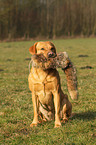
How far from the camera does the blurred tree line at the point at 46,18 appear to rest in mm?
43406

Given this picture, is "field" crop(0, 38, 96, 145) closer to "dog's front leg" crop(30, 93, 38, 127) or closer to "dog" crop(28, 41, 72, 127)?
"dog's front leg" crop(30, 93, 38, 127)

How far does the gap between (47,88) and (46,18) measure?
155 ft

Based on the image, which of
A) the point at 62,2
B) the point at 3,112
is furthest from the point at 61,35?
the point at 3,112

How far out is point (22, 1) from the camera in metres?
46.7

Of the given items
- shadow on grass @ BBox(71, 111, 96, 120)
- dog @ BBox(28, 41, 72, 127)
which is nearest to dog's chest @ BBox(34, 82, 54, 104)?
dog @ BBox(28, 41, 72, 127)

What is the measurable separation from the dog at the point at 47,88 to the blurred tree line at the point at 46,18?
36456 mm

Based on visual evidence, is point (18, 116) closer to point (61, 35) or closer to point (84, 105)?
point (84, 105)

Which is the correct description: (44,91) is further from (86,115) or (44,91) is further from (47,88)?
(86,115)

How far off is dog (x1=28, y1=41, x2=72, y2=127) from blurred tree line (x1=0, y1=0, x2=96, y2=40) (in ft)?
120

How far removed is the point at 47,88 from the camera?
423cm

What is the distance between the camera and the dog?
421 cm

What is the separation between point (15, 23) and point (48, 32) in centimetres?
740

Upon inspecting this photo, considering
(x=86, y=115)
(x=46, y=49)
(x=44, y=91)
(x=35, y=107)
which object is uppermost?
(x=46, y=49)

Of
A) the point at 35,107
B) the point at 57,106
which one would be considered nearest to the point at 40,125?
the point at 35,107
